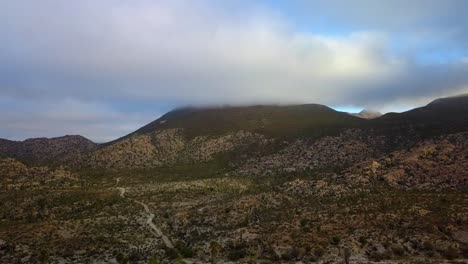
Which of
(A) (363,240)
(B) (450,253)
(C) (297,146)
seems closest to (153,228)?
(A) (363,240)

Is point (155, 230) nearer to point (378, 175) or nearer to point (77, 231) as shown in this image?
point (77, 231)

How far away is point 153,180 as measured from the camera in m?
136

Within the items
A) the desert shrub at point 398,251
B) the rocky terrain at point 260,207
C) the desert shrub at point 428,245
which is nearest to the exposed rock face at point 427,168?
the rocky terrain at point 260,207

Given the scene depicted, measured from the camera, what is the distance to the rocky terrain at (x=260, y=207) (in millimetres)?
65125

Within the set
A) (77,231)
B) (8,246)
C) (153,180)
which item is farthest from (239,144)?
(8,246)

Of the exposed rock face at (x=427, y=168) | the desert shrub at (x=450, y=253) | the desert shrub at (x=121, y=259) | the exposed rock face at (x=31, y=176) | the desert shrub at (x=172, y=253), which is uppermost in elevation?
the exposed rock face at (x=31, y=176)

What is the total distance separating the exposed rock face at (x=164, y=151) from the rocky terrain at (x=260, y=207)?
6045 millimetres

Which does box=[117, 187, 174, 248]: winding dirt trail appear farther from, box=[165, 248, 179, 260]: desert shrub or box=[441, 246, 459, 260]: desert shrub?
box=[441, 246, 459, 260]: desert shrub

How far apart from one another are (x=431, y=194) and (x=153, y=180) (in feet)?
255

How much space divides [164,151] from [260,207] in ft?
343

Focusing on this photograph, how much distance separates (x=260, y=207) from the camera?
9088cm

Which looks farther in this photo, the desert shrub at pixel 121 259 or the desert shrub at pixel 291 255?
the desert shrub at pixel 291 255

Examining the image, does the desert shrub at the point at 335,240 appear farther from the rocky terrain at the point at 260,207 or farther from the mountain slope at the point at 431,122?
the mountain slope at the point at 431,122

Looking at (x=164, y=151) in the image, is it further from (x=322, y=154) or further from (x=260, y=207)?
(x=260, y=207)
